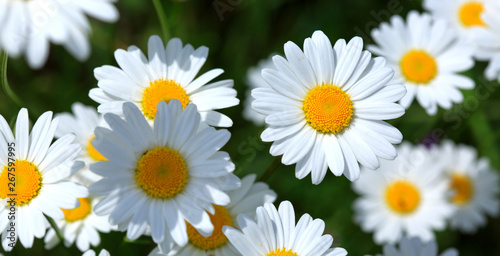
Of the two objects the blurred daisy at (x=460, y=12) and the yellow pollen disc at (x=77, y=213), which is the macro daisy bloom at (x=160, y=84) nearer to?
the yellow pollen disc at (x=77, y=213)

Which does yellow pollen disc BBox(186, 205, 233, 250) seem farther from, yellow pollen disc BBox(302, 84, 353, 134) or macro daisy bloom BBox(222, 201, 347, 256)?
yellow pollen disc BBox(302, 84, 353, 134)

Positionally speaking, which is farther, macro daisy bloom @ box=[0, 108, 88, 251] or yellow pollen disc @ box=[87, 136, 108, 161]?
yellow pollen disc @ box=[87, 136, 108, 161]

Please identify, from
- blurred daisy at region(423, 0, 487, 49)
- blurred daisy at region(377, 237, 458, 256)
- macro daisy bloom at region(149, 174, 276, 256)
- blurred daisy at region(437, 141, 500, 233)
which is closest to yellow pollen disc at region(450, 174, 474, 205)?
blurred daisy at region(437, 141, 500, 233)

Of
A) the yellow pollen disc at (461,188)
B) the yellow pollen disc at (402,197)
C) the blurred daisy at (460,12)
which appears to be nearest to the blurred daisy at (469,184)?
the yellow pollen disc at (461,188)

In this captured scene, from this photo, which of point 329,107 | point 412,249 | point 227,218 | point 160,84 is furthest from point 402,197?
point 160,84

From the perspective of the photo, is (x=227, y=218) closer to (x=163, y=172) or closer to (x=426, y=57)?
(x=163, y=172)

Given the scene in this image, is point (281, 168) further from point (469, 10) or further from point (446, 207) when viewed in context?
point (469, 10)

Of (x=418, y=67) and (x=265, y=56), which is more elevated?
(x=418, y=67)
